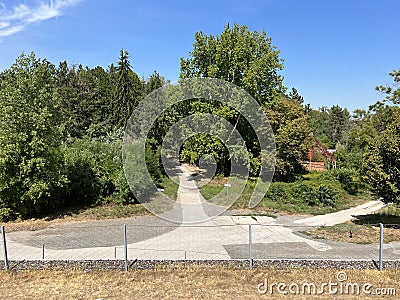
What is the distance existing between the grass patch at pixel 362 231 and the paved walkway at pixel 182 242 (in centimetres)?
50

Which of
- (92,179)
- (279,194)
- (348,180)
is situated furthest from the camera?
(348,180)

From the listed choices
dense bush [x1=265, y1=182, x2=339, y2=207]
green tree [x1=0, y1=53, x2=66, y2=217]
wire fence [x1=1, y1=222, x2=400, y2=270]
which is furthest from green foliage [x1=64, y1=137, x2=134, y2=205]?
dense bush [x1=265, y1=182, x2=339, y2=207]

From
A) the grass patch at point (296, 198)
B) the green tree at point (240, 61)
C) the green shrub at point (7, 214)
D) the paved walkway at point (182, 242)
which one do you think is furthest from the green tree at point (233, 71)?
the green shrub at point (7, 214)

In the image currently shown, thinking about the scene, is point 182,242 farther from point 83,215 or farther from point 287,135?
point 287,135

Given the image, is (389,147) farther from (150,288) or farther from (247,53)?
(247,53)

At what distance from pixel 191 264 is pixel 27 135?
8.36 metres

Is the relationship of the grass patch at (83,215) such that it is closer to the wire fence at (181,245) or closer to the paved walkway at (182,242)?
the paved walkway at (182,242)

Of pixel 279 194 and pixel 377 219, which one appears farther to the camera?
pixel 279 194

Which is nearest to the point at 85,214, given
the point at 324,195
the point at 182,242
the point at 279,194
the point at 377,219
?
the point at 182,242

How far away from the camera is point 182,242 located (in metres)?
9.30

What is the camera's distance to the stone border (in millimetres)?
7102

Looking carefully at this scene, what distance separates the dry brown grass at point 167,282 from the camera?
5.83 meters

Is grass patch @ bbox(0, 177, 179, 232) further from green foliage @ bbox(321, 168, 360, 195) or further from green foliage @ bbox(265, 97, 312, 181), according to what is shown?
green foliage @ bbox(321, 168, 360, 195)

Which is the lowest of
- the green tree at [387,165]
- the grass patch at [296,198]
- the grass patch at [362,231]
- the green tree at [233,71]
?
the grass patch at [362,231]
